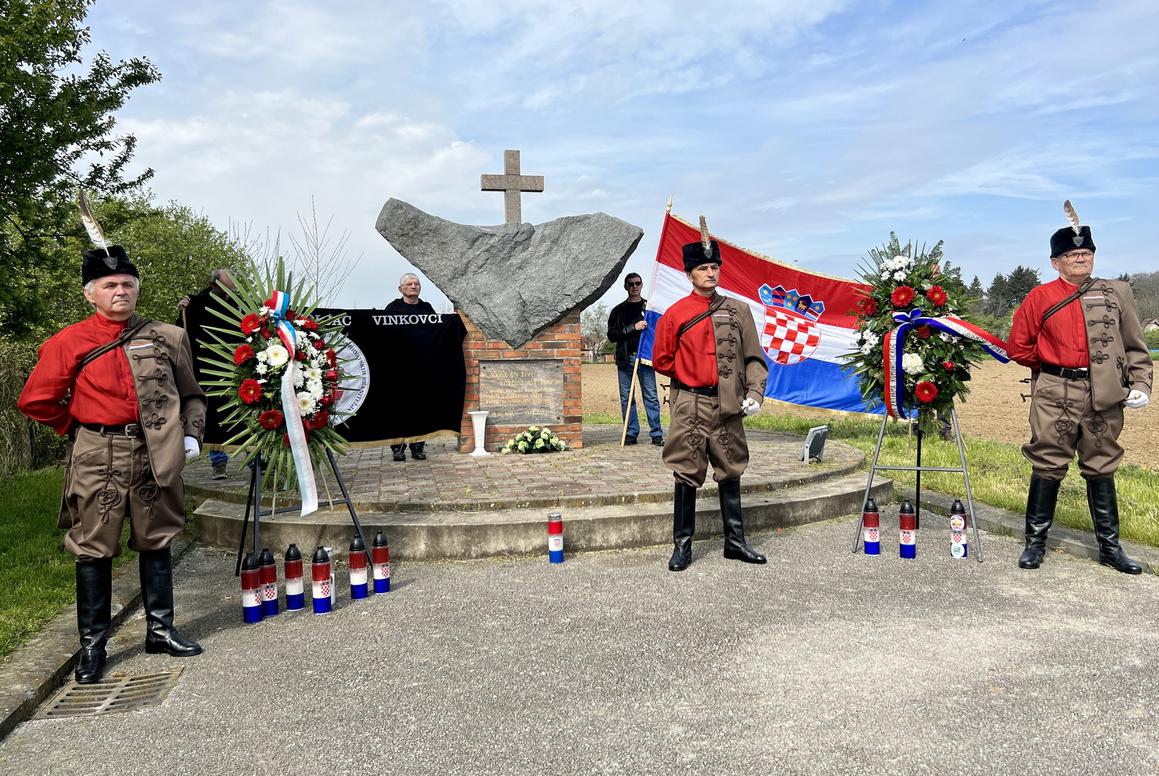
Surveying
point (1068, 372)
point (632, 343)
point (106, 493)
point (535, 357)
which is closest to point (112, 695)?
point (106, 493)

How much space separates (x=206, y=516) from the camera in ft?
21.7

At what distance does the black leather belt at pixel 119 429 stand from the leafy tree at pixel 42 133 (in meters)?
6.41

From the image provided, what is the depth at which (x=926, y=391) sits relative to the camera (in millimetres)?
5867

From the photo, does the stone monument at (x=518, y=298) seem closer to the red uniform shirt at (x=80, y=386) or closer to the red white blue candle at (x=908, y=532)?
the red white blue candle at (x=908, y=532)

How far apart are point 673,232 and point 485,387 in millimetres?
3202

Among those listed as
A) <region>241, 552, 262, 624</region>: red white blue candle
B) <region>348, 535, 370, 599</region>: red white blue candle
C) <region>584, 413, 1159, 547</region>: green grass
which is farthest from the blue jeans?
<region>241, 552, 262, 624</region>: red white blue candle

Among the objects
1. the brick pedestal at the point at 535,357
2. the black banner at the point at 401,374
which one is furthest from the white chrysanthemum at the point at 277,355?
the brick pedestal at the point at 535,357

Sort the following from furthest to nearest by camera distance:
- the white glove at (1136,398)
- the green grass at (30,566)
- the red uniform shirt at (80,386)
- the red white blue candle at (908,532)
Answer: the red white blue candle at (908,532), the white glove at (1136,398), the green grass at (30,566), the red uniform shirt at (80,386)

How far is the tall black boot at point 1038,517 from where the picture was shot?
546 cm

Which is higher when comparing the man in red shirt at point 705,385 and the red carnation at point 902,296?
the red carnation at point 902,296

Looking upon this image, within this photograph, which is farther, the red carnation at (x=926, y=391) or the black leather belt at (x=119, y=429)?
the red carnation at (x=926, y=391)

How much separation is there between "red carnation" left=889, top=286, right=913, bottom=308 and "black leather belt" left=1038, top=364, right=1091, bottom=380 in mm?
982

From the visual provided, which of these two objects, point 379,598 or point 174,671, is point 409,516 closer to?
point 379,598

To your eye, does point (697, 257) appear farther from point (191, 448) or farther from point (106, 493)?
point (106, 493)
